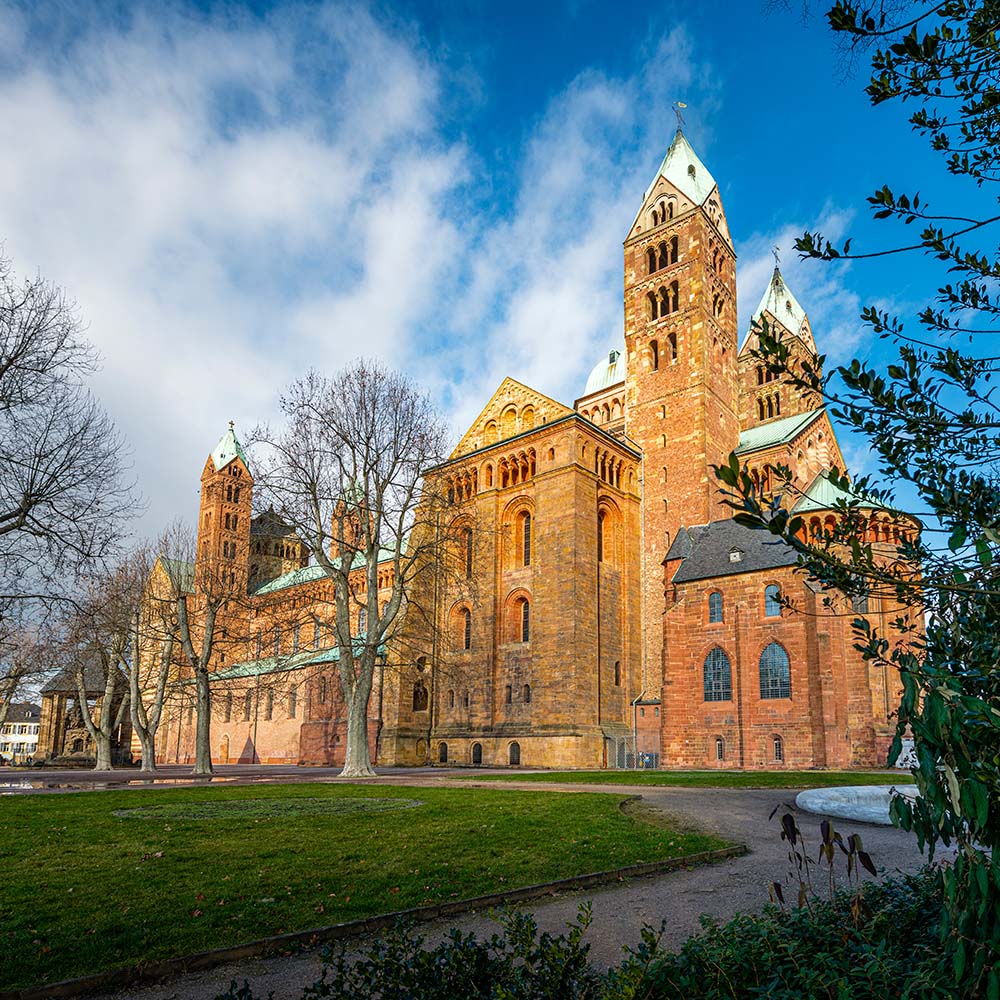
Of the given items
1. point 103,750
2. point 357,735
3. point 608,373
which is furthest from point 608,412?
point 103,750

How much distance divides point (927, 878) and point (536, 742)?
112 feet

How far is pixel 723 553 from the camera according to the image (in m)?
40.5

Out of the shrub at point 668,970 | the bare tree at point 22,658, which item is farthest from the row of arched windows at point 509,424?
the shrub at point 668,970

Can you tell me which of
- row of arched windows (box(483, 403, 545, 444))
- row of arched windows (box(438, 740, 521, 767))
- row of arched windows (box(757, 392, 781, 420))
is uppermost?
row of arched windows (box(757, 392, 781, 420))

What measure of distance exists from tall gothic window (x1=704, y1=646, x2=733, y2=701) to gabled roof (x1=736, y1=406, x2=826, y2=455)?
1375 centimetres

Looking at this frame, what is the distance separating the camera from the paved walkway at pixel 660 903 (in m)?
5.95

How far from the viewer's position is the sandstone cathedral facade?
35.8 m

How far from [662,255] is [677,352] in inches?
294

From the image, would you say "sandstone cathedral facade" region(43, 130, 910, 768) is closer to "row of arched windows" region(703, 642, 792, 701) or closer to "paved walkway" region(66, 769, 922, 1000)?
"row of arched windows" region(703, 642, 792, 701)

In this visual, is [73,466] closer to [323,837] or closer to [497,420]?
[323,837]

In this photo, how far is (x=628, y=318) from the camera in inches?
2026

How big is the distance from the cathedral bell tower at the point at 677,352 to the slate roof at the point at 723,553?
154cm

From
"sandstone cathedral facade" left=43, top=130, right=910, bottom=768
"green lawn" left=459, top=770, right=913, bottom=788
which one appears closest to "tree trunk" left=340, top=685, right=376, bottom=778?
"sandstone cathedral facade" left=43, top=130, right=910, bottom=768

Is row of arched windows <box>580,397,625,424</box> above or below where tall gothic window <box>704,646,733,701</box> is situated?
above
